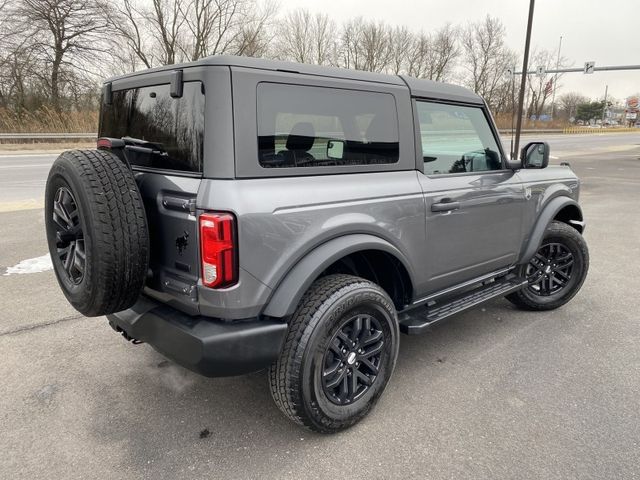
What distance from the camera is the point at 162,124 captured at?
2.44 meters

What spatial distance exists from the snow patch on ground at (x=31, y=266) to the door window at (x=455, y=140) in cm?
443

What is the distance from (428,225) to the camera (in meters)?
2.92

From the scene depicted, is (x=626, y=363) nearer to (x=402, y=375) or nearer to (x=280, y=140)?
(x=402, y=375)

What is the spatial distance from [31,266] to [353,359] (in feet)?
14.5

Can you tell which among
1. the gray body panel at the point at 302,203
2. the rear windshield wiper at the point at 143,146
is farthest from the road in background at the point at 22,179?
the gray body panel at the point at 302,203

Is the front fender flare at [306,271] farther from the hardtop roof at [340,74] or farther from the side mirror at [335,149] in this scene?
the hardtop roof at [340,74]

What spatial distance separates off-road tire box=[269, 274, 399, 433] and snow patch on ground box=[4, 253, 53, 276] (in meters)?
4.02

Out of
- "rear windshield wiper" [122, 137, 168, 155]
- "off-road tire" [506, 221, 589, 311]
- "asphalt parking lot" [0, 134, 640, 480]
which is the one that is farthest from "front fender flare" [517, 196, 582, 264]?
"rear windshield wiper" [122, 137, 168, 155]

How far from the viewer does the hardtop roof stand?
2164mm

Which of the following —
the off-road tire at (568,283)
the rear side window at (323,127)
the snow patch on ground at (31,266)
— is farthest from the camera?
the snow patch on ground at (31,266)

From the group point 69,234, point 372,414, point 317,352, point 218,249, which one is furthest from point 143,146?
point 372,414

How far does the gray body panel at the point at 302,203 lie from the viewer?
6.95 ft

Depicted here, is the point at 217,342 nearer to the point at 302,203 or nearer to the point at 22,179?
the point at 302,203

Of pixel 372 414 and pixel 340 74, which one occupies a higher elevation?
pixel 340 74
